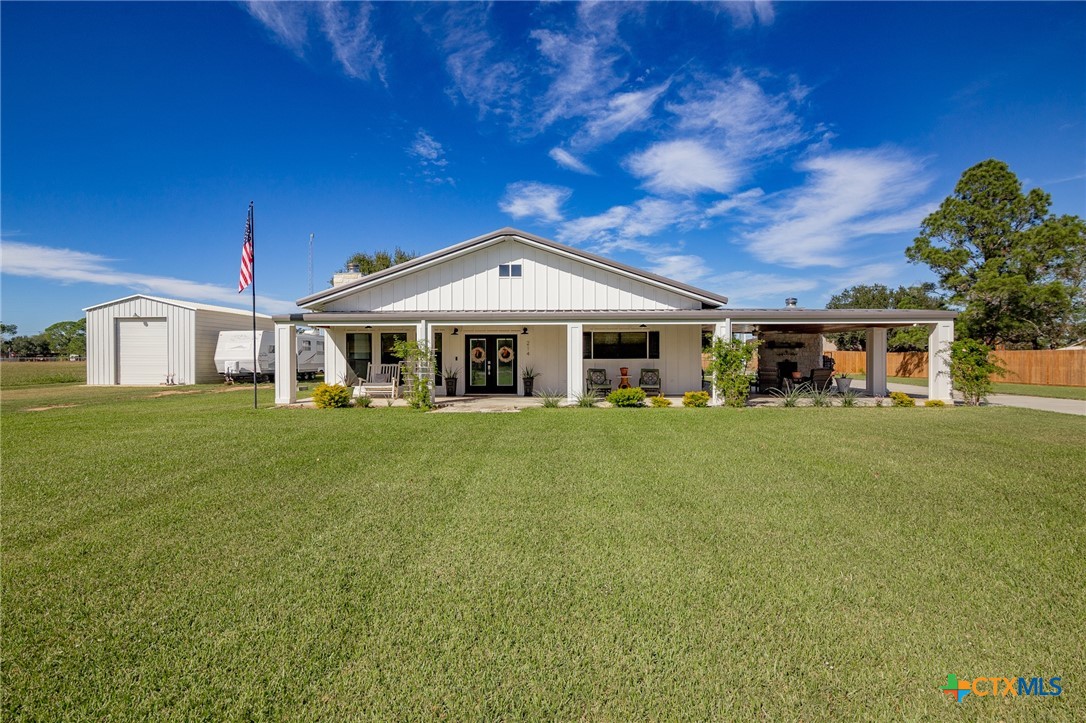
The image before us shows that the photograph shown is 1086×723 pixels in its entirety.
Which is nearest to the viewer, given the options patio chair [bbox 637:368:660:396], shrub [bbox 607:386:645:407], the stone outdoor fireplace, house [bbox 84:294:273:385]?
shrub [bbox 607:386:645:407]

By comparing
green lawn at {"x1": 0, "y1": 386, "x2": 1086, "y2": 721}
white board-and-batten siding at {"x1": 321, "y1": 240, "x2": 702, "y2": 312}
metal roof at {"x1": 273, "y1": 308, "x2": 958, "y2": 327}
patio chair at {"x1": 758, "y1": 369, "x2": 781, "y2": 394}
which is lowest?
green lawn at {"x1": 0, "y1": 386, "x2": 1086, "y2": 721}

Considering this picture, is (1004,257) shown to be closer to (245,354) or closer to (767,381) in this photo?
(767,381)

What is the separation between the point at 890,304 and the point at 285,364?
194 ft

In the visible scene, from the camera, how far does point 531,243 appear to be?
1478cm

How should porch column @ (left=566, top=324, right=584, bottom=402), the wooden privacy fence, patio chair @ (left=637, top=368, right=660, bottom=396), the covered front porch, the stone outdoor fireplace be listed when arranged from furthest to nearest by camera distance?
the wooden privacy fence
the stone outdoor fireplace
the covered front porch
patio chair @ (left=637, top=368, right=660, bottom=396)
porch column @ (left=566, top=324, right=584, bottom=402)

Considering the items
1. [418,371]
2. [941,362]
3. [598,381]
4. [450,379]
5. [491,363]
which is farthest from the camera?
[491,363]

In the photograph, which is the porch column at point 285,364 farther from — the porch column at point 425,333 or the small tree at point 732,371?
the small tree at point 732,371

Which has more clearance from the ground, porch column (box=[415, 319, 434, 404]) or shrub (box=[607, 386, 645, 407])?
porch column (box=[415, 319, 434, 404])

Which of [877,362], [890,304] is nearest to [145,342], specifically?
[877,362]

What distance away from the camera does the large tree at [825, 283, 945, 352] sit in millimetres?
28531

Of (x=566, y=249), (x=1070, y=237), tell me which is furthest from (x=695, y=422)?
(x=1070, y=237)

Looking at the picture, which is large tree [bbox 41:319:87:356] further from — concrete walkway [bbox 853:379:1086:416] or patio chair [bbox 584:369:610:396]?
concrete walkway [bbox 853:379:1086:416]

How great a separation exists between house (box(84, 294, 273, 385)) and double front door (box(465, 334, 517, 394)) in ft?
52.5

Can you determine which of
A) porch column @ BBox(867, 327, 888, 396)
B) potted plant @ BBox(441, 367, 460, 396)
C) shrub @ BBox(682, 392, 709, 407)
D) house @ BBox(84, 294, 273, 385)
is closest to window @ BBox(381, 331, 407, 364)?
potted plant @ BBox(441, 367, 460, 396)
